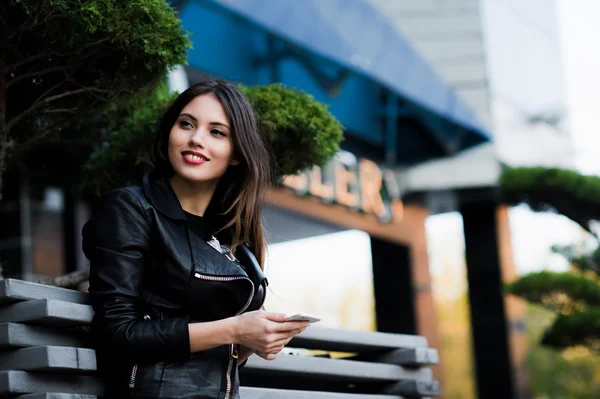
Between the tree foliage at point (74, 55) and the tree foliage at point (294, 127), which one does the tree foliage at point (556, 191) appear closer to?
the tree foliage at point (294, 127)

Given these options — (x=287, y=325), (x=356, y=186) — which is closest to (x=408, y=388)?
(x=287, y=325)

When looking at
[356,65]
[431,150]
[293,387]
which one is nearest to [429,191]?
[431,150]

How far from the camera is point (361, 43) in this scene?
10.4 meters

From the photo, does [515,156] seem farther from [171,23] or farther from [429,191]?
[171,23]

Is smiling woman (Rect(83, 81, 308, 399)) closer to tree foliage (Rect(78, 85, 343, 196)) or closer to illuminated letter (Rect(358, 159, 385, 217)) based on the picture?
tree foliage (Rect(78, 85, 343, 196))

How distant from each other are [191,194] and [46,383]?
0.64 meters

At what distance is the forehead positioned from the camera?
2.81 metres

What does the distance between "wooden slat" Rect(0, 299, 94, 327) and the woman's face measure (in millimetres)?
459

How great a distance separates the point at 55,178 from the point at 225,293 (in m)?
2.62

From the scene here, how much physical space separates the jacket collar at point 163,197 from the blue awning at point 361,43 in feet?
18.3

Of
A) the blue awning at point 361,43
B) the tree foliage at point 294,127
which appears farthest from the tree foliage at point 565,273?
the tree foliage at point 294,127

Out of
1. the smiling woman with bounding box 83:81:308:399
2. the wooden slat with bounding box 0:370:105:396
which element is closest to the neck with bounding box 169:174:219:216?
the smiling woman with bounding box 83:81:308:399

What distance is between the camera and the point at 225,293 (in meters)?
2.64

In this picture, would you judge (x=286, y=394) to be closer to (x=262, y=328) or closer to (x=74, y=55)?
(x=262, y=328)
